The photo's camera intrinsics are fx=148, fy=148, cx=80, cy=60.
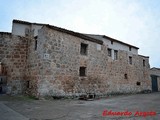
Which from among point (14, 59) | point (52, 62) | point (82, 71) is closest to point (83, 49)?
point (82, 71)

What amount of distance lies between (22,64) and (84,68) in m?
4.17

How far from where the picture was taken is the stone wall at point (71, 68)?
8.35 metres

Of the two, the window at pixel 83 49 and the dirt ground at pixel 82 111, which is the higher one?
the window at pixel 83 49

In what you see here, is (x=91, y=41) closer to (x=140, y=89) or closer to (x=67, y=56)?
(x=67, y=56)

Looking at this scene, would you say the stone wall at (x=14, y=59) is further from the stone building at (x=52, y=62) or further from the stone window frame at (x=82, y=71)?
the stone window frame at (x=82, y=71)

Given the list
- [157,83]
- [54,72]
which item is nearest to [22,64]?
[54,72]

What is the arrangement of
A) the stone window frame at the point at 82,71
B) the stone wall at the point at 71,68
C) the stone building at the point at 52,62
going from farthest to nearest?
the stone window frame at the point at 82,71 < the stone building at the point at 52,62 < the stone wall at the point at 71,68

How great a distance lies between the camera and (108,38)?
506 inches

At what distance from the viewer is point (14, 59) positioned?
9336 millimetres

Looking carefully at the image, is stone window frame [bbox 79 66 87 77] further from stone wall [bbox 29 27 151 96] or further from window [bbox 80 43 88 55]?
window [bbox 80 43 88 55]

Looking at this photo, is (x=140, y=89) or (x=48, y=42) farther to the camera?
(x=140, y=89)

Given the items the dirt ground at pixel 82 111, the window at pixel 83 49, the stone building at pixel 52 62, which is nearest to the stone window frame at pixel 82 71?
the stone building at pixel 52 62

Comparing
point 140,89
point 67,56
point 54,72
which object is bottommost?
point 140,89

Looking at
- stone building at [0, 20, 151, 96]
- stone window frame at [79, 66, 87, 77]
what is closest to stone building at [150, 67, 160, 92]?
stone building at [0, 20, 151, 96]
